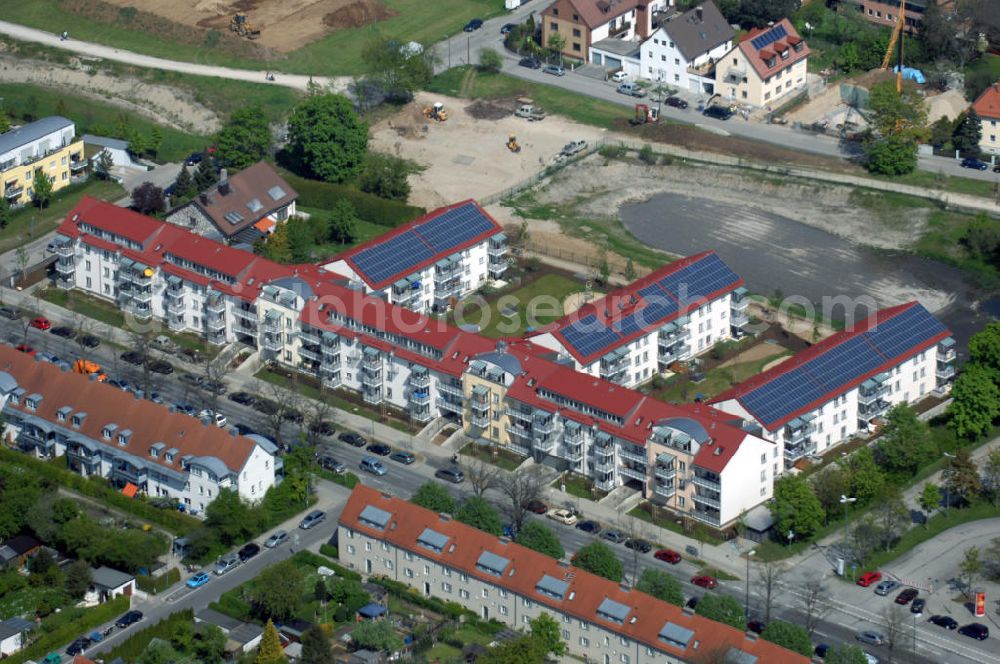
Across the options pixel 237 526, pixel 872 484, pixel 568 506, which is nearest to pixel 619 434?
pixel 568 506

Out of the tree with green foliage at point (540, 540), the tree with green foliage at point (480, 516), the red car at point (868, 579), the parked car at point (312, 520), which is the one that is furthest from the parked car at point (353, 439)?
the red car at point (868, 579)

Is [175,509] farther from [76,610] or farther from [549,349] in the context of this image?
[549,349]

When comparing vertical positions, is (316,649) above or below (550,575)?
below

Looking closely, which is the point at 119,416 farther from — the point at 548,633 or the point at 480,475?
the point at 548,633

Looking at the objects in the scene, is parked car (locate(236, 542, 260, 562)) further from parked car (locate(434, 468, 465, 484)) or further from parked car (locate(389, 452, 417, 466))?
parked car (locate(434, 468, 465, 484))

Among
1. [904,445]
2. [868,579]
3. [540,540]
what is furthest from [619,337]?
[868,579]
